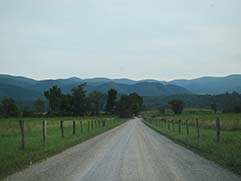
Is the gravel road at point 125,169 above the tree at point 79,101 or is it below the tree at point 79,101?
below

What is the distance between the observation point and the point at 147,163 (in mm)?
14312

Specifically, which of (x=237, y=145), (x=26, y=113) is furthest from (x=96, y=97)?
(x=237, y=145)

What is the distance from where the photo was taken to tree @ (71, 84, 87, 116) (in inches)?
5787

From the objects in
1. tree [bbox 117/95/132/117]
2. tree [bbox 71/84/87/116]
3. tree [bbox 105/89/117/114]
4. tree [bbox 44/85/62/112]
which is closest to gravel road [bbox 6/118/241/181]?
tree [bbox 44/85/62/112]

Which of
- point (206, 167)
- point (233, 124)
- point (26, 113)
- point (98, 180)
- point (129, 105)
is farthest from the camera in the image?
point (129, 105)

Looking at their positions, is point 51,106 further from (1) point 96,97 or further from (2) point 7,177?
(2) point 7,177

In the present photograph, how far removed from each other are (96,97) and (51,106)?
28039mm

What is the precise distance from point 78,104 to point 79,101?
1.28 m

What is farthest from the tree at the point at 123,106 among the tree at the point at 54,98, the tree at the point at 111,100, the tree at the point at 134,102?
the tree at the point at 54,98

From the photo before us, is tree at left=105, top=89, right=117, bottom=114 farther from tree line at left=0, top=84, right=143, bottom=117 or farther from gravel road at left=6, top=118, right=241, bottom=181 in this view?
gravel road at left=6, top=118, right=241, bottom=181

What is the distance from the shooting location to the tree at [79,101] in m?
147

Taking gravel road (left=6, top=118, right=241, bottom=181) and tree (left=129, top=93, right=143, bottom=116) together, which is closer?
gravel road (left=6, top=118, right=241, bottom=181)

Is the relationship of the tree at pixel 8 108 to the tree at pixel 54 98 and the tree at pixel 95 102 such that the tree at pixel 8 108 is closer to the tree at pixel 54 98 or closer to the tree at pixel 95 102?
the tree at pixel 54 98

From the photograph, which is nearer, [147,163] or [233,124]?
[147,163]
